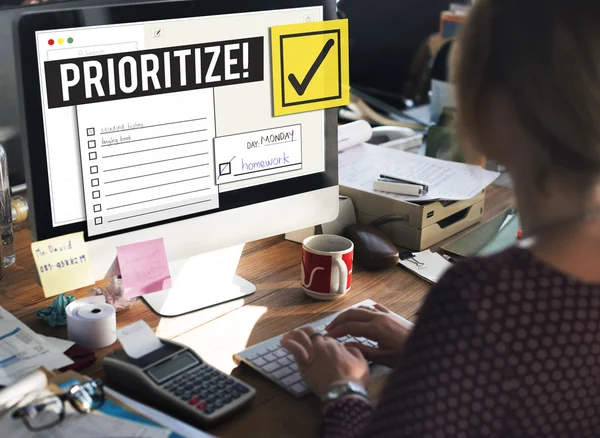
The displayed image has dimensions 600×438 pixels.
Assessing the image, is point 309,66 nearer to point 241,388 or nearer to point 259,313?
point 259,313

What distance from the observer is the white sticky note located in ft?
3.50

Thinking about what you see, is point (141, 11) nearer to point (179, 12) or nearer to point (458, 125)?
point (179, 12)

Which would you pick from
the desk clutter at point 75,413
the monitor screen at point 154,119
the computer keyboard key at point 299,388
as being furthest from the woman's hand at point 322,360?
the monitor screen at point 154,119

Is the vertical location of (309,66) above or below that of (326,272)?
above

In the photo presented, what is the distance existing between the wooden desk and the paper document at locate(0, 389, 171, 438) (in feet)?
0.36

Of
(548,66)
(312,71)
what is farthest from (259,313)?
(548,66)

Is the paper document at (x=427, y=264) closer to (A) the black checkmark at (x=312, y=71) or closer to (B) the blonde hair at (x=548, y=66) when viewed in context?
(A) the black checkmark at (x=312, y=71)

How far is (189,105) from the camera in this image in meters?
1.19

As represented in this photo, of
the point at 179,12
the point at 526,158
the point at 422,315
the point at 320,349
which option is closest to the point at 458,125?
the point at 526,158

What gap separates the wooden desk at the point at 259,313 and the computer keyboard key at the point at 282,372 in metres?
0.02

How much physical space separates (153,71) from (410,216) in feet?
2.00

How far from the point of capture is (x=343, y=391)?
990 mm

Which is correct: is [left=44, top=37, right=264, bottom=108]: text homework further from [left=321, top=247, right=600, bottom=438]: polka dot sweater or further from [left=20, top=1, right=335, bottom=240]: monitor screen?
[left=321, top=247, right=600, bottom=438]: polka dot sweater

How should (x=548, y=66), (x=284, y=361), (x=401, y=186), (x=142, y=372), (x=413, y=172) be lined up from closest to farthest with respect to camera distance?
(x=548, y=66) → (x=142, y=372) → (x=284, y=361) → (x=401, y=186) → (x=413, y=172)
